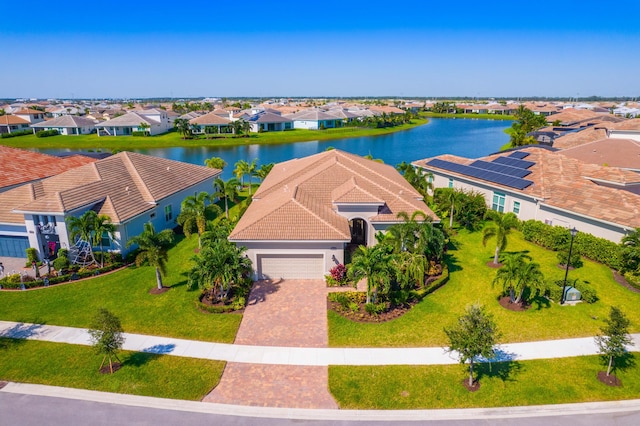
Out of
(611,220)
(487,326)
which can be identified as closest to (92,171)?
(487,326)

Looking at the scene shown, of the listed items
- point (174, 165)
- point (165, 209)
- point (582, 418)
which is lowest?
point (582, 418)

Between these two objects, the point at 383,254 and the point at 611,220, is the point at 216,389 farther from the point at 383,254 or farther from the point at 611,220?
the point at 611,220

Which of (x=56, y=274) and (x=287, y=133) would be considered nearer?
(x=56, y=274)

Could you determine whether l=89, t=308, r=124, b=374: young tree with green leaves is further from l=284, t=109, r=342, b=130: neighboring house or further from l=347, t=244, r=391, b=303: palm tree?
l=284, t=109, r=342, b=130: neighboring house

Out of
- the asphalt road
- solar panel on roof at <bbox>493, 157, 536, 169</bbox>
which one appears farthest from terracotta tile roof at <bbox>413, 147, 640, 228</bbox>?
the asphalt road

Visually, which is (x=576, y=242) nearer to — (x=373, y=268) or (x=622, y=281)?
(x=622, y=281)
